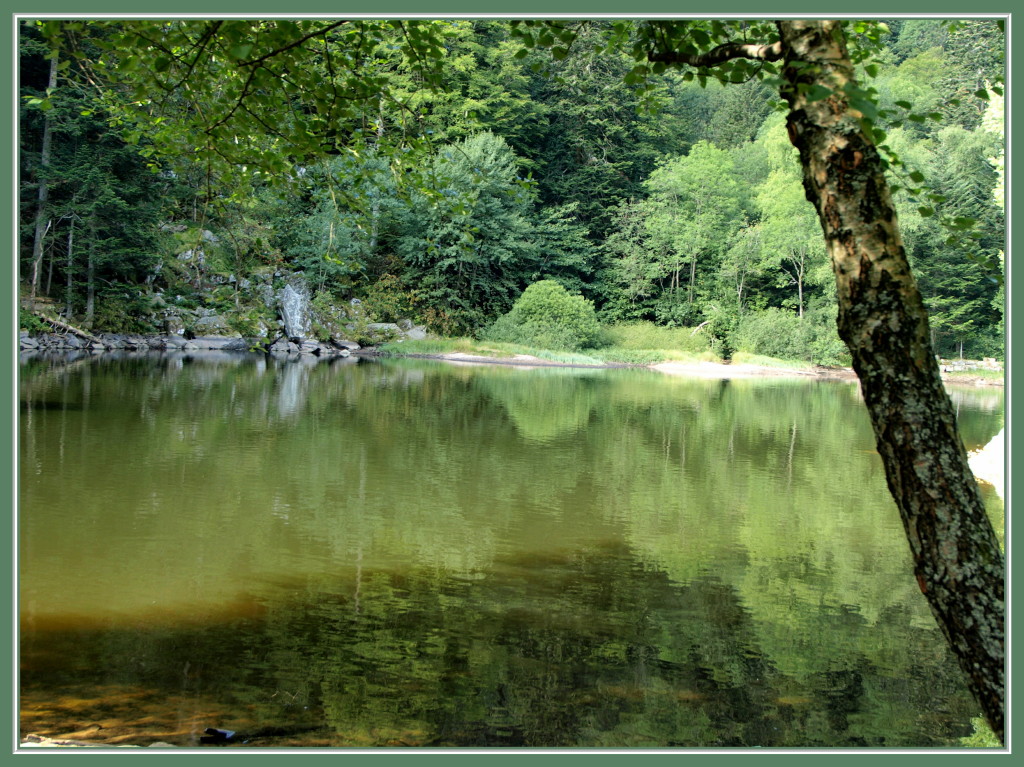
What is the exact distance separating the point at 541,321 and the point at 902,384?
83.2 feet

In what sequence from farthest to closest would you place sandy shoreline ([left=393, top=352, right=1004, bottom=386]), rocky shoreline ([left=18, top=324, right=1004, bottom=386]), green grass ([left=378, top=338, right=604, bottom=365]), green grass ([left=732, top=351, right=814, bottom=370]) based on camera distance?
green grass ([left=378, top=338, right=604, bottom=365]) < green grass ([left=732, top=351, right=814, bottom=370]) < sandy shoreline ([left=393, top=352, right=1004, bottom=386]) < rocky shoreline ([left=18, top=324, right=1004, bottom=386])

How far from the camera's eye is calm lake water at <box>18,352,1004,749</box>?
3055 millimetres

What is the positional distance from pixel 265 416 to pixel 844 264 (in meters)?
10.3

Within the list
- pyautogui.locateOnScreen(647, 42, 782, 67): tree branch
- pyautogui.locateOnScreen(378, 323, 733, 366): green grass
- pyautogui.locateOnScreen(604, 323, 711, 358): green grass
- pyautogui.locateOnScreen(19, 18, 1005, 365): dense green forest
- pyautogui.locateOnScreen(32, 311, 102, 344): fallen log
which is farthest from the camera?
pyautogui.locateOnScreen(604, 323, 711, 358): green grass

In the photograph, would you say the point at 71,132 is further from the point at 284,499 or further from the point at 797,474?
the point at 797,474

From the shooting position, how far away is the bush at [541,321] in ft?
88.2

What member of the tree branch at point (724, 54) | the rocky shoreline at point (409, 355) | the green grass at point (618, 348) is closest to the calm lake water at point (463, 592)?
the tree branch at point (724, 54)

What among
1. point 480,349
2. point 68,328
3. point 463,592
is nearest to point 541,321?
point 480,349

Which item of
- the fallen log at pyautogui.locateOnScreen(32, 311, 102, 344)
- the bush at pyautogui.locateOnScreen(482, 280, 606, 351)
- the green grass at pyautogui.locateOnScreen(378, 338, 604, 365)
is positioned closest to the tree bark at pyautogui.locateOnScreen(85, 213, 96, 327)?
the fallen log at pyautogui.locateOnScreen(32, 311, 102, 344)

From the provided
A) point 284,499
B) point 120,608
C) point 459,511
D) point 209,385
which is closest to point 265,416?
point 209,385

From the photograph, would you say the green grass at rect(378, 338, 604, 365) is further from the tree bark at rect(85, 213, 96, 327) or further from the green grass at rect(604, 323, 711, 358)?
the tree bark at rect(85, 213, 96, 327)

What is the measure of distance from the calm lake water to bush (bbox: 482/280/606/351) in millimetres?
16866

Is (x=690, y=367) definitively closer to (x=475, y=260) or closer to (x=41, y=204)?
(x=475, y=260)

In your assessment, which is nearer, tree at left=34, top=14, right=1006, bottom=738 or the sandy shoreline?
tree at left=34, top=14, right=1006, bottom=738
